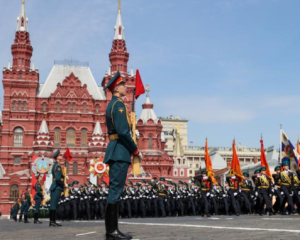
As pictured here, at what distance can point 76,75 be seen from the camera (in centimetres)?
6125

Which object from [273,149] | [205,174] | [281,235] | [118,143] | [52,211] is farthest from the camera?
[273,149]

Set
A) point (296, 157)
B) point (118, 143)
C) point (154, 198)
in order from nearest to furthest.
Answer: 1. point (118, 143)
2. point (296, 157)
3. point (154, 198)

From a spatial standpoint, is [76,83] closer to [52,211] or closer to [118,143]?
[52,211]

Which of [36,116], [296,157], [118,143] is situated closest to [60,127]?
[36,116]

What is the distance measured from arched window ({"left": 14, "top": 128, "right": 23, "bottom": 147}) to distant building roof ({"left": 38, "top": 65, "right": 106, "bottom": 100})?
20.8 feet

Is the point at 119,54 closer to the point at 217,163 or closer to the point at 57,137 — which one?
the point at 57,137

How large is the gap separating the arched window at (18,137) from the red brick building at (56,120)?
6 centimetres

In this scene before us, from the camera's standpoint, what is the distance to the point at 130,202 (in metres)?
22.3

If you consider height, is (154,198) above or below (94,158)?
below

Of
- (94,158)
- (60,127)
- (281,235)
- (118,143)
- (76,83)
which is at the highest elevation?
(76,83)

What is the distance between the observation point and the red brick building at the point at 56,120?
54.2 meters

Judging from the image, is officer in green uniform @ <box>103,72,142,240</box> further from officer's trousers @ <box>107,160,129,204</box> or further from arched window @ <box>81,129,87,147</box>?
arched window @ <box>81,129,87,147</box>

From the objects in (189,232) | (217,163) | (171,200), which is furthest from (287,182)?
(217,163)

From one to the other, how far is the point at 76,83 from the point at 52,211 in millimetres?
49946
